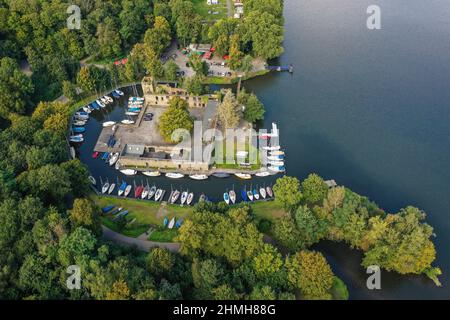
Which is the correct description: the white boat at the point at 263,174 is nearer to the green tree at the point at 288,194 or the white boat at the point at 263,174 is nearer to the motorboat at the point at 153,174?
the green tree at the point at 288,194

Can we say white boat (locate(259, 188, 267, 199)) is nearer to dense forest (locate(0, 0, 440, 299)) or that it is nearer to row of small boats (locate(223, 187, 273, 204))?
row of small boats (locate(223, 187, 273, 204))

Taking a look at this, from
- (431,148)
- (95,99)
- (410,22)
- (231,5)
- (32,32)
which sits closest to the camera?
(431,148)

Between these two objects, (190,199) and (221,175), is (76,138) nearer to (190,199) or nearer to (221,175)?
(190,199)

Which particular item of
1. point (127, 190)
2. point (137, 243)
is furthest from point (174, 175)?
point (137, 243)

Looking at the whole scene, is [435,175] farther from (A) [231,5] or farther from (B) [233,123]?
(A) [231,5]

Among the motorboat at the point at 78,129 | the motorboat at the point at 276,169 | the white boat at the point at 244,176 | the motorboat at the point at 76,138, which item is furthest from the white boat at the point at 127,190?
the motorboat at the point at 276,169

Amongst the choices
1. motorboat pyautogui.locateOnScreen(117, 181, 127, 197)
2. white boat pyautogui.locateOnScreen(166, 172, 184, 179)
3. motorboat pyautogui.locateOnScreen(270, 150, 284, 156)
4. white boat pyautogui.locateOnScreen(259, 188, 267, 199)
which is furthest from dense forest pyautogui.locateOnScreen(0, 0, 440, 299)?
white boat pyautogui.locateOnScreen(166, 172, 184, 179)


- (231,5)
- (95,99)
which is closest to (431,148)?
(95,99)
